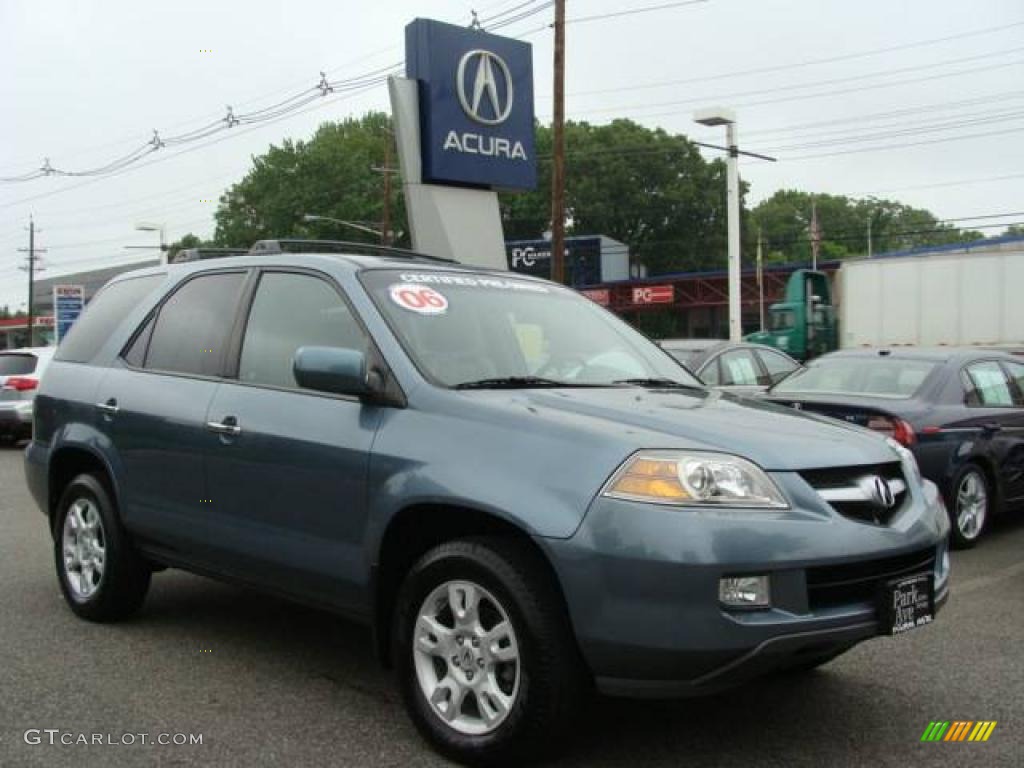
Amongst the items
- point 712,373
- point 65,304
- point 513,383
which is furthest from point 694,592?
point 65,304

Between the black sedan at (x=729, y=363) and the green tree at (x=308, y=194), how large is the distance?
45.7m

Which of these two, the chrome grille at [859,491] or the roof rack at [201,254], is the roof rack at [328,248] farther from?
the chrome grille at [859,491]

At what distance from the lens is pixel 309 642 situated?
195 inches

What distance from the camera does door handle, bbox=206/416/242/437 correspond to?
423 centimetres

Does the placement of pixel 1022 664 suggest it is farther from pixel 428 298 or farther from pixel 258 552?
pixel 258 552

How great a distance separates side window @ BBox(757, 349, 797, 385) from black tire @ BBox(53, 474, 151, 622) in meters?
8.39

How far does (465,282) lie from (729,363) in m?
7.24

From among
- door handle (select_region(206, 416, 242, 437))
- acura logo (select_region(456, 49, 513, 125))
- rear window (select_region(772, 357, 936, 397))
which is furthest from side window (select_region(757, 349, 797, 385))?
door handle (select_region(206, 416, 242, 437))

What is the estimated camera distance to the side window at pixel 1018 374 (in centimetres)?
868

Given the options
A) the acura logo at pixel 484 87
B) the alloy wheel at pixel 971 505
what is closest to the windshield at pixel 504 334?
the alloy wheel at pixel 971 505

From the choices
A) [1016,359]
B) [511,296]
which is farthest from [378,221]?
[511,296]

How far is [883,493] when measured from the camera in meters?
3.48

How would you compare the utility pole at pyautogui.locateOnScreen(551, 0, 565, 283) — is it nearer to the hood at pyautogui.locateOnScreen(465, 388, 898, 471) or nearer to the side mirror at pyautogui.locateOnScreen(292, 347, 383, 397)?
the hood at pyautogui.locateOnScreen(465, 388, 898, 471)

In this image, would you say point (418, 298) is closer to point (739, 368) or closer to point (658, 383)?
point (658, 383)
